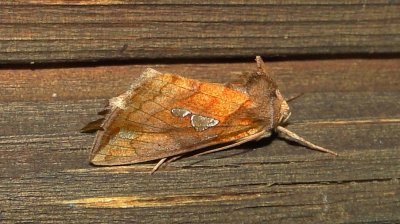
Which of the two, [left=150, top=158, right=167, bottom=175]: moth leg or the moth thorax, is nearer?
[left=150, top=158, right=167, bottom=175]: moth leg

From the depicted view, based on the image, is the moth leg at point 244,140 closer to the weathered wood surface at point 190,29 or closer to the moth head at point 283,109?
the moth head at point 283,109

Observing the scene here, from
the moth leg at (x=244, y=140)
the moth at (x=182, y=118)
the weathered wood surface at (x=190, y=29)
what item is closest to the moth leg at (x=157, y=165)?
the moth at (x=182, y=118)

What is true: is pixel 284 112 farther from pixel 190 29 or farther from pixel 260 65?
pixel 190 29

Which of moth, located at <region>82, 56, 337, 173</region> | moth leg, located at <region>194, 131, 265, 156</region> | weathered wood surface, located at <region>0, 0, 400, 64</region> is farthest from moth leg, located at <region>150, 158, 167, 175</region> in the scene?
weathered wood surface, located at <region>0, 0, 400, 64</region>

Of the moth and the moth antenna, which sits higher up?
the moth antenna

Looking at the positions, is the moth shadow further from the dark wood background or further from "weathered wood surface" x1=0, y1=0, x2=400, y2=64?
"weathered wood surface" x1=0, y1=0, x2=400, y2=64

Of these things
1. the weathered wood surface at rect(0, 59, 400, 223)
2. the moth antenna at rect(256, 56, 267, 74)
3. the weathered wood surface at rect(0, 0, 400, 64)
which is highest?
the weathered wood surface at rect(0, 0, 400, 64)

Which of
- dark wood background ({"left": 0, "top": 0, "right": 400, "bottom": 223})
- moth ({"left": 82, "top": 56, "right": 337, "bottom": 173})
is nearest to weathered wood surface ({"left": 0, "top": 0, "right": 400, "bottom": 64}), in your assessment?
dark wood background ({"left": 0, "top": 0, "right": 400, "bottom": 223})

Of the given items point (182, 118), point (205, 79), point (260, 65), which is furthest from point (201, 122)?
point (260, 65)
